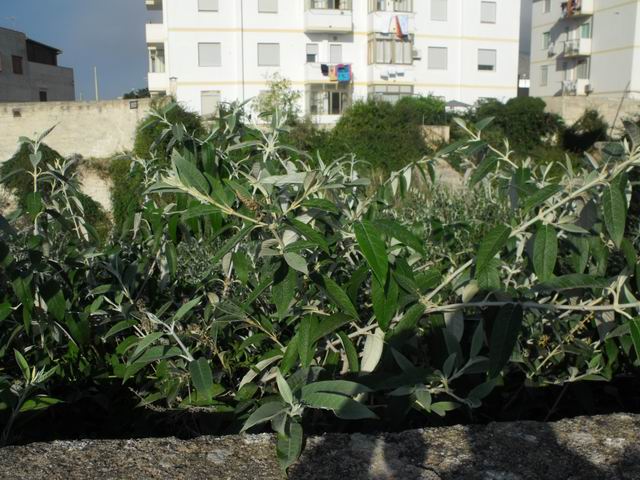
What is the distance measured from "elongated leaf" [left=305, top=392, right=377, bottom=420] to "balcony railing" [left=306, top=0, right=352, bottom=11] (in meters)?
40.7

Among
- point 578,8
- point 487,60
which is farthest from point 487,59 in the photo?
point 578,8

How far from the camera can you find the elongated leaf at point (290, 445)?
4.43 ft

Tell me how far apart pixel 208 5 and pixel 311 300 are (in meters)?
39.7

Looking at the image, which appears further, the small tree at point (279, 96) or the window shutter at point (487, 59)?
the window shutter at point (487, 59)

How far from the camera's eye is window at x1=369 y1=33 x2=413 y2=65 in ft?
131

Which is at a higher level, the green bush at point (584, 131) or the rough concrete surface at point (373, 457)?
the green bush at point (584, 131)

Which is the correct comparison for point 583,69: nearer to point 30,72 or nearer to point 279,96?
Answer: point 279,96

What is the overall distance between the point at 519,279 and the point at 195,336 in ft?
3.95

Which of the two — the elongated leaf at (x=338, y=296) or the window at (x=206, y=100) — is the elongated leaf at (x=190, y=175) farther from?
the window at (x=206, y=100)

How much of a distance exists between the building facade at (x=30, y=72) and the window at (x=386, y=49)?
26.8 meters

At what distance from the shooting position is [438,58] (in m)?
42.6

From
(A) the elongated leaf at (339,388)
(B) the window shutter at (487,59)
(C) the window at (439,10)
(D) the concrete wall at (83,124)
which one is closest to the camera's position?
(A) the elongated leaf at (339,388)

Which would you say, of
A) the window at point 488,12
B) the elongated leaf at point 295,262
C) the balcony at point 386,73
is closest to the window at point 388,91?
the balcony at point 386,73

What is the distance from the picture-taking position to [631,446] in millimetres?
1474
